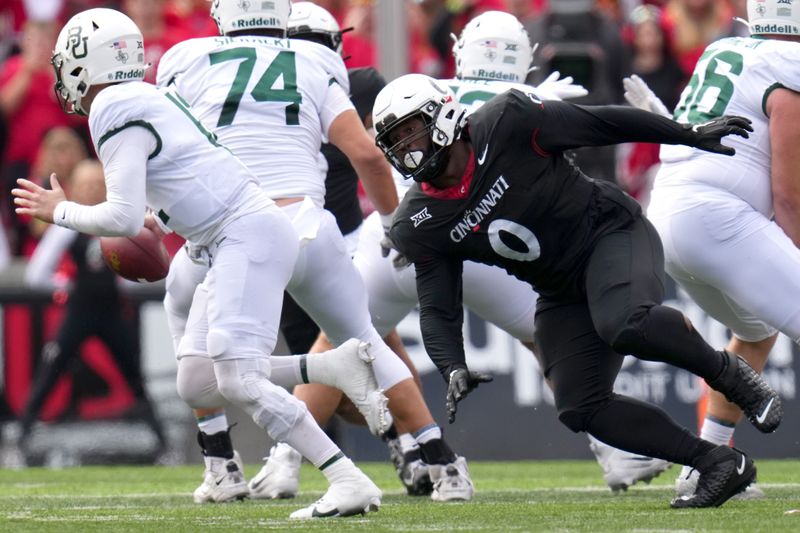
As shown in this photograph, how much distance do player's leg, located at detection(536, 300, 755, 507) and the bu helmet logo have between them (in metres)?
1.94

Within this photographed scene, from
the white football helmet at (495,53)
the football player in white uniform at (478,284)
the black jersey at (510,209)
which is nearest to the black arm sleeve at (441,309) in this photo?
the black jersey at (510,209)

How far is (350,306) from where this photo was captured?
251 inches

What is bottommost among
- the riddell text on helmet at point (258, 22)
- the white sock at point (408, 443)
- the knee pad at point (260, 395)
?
the white sock at point (408, 443)

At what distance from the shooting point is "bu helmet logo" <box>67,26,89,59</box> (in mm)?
5977

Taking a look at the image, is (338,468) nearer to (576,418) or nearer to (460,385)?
(460,385)

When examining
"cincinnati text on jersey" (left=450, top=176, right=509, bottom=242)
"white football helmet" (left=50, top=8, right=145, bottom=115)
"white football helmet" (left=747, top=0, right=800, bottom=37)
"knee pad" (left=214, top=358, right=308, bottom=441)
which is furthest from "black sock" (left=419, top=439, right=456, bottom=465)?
"white football helmet" (left=747, top=0, right=800, bottom=37)

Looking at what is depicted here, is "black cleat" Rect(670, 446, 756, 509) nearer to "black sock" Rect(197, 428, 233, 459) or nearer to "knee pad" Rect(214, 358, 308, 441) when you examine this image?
"knee pad" Rect(214, 358, 308, 441)

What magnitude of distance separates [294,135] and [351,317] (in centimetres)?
82

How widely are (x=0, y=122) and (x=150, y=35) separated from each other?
4.10ft

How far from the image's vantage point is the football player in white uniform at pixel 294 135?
6.43 meters

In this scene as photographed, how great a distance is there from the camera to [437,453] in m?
6.84

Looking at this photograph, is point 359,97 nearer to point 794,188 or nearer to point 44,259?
point 794,188

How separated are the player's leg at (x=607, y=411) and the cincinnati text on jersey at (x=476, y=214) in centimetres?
52

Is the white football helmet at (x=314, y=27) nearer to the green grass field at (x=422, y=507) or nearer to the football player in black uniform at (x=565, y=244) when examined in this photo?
the football player in black uniform at (x=565, y=244)
